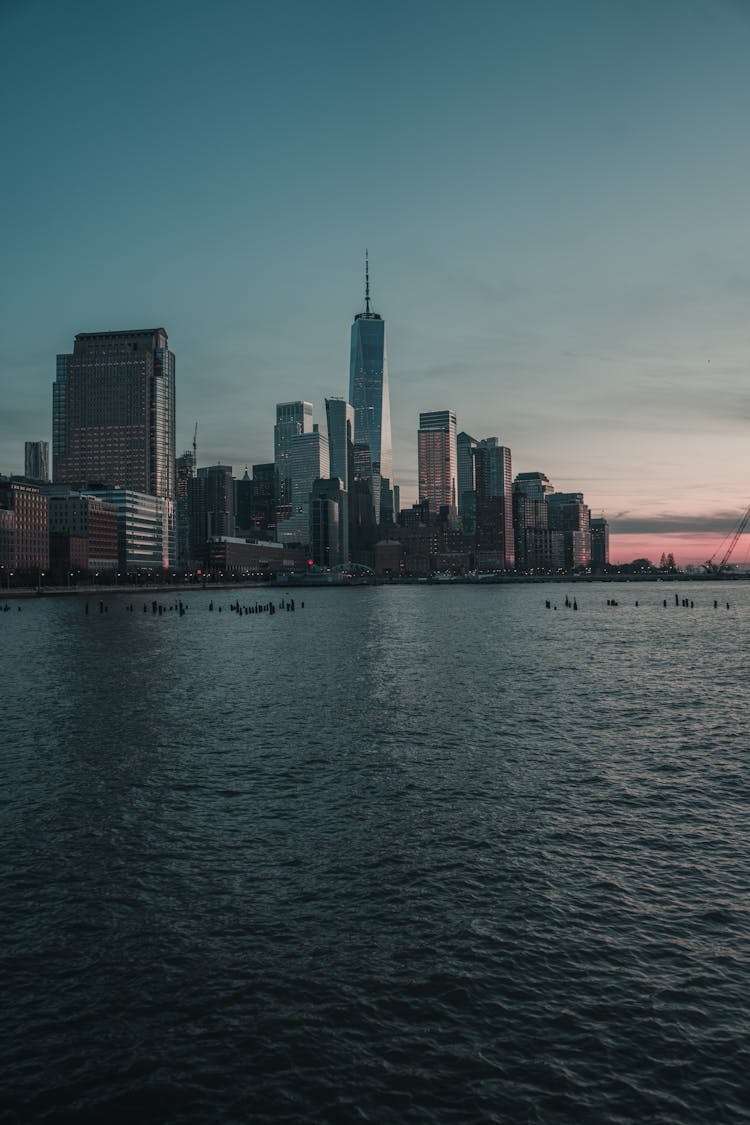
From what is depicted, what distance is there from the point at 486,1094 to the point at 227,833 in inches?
609

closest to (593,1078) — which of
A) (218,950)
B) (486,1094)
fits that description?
(486,1094)

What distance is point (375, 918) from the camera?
21547 millimetres

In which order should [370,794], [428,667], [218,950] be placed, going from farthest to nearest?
[428,667]
[370,794]
[218,950]

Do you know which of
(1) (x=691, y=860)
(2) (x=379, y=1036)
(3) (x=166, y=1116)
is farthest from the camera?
(1) (x=691, y=860)

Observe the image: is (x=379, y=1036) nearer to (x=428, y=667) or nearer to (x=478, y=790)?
(x=478, y=790)

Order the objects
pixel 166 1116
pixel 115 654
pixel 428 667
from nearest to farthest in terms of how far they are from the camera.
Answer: pixel 166 1116 → pixel 428 667 → pixel 115 654

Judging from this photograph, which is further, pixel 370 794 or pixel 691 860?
pixel 370 794

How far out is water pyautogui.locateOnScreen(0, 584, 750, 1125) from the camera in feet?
49.4

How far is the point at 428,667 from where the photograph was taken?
253ft

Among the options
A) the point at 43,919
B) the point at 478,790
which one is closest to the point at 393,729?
the point at 478,790

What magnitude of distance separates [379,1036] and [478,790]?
1756 centimetres

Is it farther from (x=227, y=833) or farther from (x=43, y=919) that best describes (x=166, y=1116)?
(x=227, y=833)

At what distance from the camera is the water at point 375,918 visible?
49.4ft

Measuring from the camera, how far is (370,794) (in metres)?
32.9
